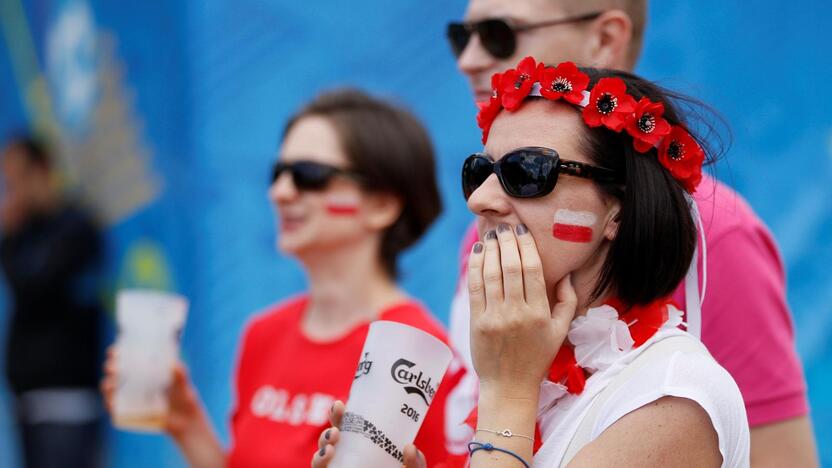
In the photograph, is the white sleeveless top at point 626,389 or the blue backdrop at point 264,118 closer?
the white sleeveless top at point 626,389

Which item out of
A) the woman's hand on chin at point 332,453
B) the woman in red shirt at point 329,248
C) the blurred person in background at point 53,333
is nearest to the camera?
the woman's hand on chin at point 332,453

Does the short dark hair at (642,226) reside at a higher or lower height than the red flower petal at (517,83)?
lower

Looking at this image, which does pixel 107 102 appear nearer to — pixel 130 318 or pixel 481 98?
pixel 130 318

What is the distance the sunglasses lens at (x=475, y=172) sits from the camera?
6.74 feet

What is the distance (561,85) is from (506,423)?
2.12 feet

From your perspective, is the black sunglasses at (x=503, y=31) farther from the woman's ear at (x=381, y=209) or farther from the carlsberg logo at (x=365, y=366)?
the carlsberg logo at (x=365, y=366)

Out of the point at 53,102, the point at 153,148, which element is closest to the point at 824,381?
the point at 153,148

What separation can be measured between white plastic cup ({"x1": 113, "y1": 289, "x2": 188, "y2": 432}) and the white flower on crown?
160 cm

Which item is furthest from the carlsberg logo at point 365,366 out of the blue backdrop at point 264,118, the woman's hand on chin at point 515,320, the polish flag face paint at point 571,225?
the blue backdrop at point 264,118

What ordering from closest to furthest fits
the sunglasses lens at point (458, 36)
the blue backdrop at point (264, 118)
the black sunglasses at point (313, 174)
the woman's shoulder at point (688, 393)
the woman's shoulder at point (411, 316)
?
the woman's shoulder at point (688, 393), the sunglasses lens at point (458, 36), the woman's shoulder at point (411, 316), the black sunglasses at point (313, 174), the blue backdrop at point (264, 118)

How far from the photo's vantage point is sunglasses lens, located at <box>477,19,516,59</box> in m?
2.89

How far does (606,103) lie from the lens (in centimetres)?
198

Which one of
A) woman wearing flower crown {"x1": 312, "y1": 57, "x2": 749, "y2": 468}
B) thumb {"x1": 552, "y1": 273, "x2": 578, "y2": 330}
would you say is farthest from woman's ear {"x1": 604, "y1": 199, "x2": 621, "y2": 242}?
thumb {"x1": 552, "y1": 273, "x2": 578, "y2": 330}

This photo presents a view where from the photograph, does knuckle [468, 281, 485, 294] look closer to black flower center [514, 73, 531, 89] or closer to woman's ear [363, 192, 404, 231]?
black flower center [514, 73, 531, 89]
